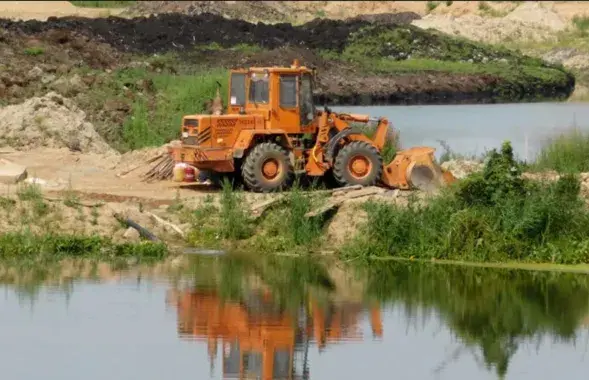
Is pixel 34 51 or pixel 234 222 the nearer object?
pixel 234 222

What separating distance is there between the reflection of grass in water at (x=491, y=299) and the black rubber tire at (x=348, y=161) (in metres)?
4.70

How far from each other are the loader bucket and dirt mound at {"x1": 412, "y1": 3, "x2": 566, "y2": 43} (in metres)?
64.9

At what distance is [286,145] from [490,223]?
221 inches

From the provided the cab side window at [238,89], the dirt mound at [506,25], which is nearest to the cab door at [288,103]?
the cab side window at [238,89]

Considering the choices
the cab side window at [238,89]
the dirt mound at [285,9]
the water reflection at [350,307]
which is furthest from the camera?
the dirt mound at [285,9]

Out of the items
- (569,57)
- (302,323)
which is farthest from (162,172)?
(569,57)

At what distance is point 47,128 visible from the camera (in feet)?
111

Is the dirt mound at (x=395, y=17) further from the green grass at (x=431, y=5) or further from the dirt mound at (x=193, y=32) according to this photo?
the dirt mound at (x=193, y=32)

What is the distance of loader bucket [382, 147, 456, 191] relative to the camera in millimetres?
27609

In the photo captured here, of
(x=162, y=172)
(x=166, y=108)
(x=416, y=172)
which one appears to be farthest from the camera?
(x=166, y=108)

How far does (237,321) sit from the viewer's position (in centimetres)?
1861

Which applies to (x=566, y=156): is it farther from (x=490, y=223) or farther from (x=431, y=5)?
(x=431, y=5)

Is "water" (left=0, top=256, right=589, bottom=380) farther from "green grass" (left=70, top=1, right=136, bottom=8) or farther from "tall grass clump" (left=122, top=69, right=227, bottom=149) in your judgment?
"green grass" (left=70, top=1, right=136, bottom=8)

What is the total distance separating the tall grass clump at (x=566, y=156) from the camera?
29.8 meters
